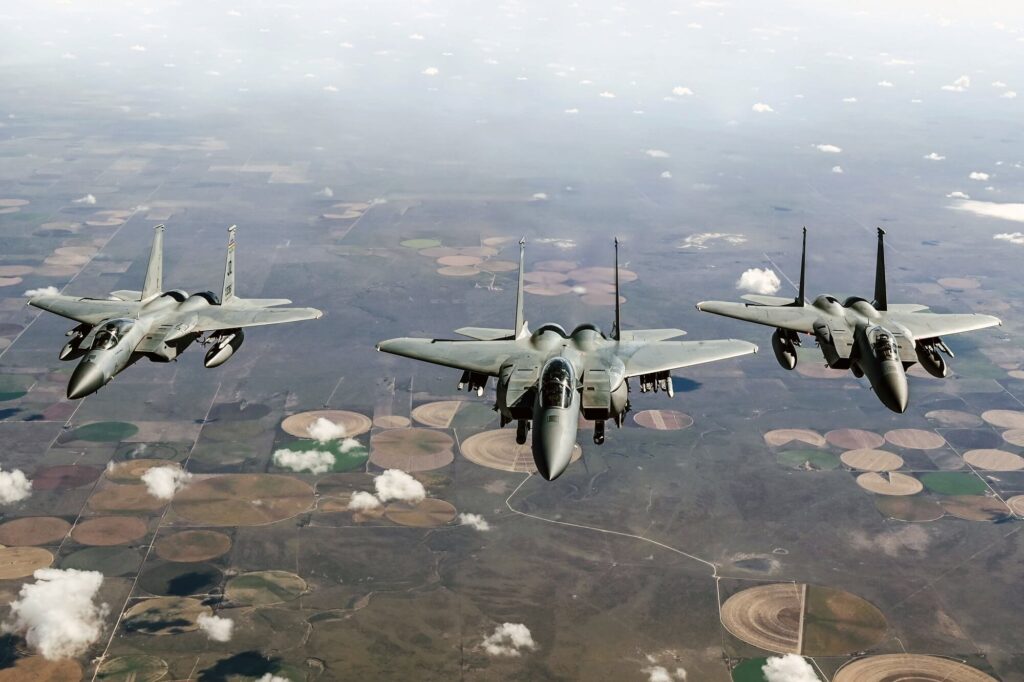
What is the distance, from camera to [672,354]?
66688mm

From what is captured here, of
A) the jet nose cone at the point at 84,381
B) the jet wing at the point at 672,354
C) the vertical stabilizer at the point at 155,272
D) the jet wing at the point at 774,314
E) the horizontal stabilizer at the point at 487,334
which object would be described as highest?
the vertical stabilizer at the point at 155,272

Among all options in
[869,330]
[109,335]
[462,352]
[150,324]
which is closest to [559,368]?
[462,352]

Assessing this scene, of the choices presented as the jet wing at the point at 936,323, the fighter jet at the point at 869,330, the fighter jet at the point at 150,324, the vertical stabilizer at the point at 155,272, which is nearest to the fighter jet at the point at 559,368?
the fighter jet at the point at 869,330

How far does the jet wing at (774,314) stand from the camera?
69750mm

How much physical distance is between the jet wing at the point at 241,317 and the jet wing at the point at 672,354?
2190cm

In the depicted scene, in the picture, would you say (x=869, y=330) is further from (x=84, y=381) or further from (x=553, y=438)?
(x=84, y=381)

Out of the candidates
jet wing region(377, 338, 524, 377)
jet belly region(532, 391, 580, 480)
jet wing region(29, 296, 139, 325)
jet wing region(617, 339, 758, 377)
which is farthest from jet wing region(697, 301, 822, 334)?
jet wing region(29, 296, 139, 325)

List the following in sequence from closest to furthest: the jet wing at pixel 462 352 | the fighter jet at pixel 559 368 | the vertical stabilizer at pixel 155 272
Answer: the fighter jet at pixel 559 368 < the jet wing at pixel 462 352 < the vertical stabilizer at pixel 155 272

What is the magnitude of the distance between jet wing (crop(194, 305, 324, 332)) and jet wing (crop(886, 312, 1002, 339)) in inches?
1577

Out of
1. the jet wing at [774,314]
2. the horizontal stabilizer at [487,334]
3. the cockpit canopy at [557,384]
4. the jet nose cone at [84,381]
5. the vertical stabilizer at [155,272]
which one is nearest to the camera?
the cockpit canopy at [557,384]

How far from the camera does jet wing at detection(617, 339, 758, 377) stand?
64688 millimetres

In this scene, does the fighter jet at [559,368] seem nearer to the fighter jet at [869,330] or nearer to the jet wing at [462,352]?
the jet wing at [462,352]

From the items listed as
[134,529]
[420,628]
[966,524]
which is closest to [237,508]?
[134,529]

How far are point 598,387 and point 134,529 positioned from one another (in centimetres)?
10080
